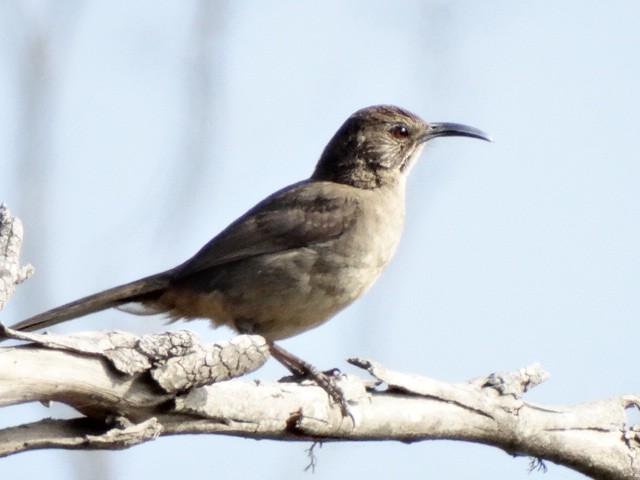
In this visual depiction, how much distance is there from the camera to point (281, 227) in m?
6.05

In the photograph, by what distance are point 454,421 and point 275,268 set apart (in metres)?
1.87

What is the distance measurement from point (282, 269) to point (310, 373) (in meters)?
1.02

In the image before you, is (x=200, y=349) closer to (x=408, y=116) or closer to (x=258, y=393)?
(x=258, y=393)

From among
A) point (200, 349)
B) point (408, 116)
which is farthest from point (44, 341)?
point (408, 116)

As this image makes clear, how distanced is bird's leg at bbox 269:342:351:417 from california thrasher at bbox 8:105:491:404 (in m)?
0.01

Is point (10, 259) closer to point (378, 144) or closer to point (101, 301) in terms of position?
point (101, 301)

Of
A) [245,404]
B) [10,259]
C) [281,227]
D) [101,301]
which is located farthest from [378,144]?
[10,259]

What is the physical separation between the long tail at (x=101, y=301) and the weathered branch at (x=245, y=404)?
5.51 ft

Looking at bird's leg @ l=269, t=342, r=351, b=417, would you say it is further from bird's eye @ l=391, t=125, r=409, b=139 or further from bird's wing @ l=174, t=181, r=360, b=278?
bird's eye @ l=391, t=125, r=409, b=139

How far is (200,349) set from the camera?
3.20 metres

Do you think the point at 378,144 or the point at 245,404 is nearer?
the point at 245,404

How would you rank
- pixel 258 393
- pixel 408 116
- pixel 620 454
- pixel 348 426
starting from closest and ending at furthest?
1. pixel 258 393
2. pixel 348 426
3. pixel 620 454
4. pixel 408 116

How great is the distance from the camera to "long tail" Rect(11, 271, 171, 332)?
5203 millimetres

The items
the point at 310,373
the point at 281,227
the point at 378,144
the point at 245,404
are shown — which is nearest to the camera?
the point at 245,404
